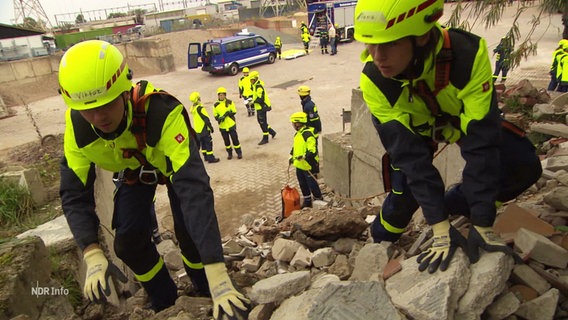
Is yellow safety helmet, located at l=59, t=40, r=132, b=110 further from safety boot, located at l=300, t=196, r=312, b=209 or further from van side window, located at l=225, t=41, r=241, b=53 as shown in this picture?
van side window, located at l=225, t=41, r=241, b=53

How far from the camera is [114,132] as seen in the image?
2.58 meters

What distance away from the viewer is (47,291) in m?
3.36

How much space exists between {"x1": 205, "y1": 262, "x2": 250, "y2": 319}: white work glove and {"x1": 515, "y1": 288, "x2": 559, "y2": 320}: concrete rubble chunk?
1.49m

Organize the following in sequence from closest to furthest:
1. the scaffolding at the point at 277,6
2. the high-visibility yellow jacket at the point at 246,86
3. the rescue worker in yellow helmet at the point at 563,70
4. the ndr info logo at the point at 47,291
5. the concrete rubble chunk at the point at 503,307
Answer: the concrete rubble chunk at the point at 503,307, the ndr info logo at the point at 47,291, the rescue worker in yellow helmet at the point at 563,70, the high-visibility yellow jacket at the point at 246,86, the scaffolding at the point at 277,6

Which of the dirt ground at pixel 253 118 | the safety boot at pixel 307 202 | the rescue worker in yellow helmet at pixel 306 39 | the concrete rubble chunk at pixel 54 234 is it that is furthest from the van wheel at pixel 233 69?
the concrete rubble chunk at pixel 54 234

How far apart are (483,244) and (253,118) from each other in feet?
41.7

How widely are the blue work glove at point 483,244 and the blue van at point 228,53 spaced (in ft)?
66.2

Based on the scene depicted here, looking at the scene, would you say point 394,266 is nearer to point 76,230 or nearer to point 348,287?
point 348,287

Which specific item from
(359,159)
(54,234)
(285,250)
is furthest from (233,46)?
(285,250)

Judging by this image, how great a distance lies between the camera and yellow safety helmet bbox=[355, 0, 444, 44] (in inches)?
82.4

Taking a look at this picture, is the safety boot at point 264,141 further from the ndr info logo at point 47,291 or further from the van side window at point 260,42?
the van side window at point 260,42

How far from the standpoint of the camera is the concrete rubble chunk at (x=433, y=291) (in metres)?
2.03

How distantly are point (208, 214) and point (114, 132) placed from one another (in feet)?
2.67

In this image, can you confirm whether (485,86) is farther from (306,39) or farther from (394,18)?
(306,39)
